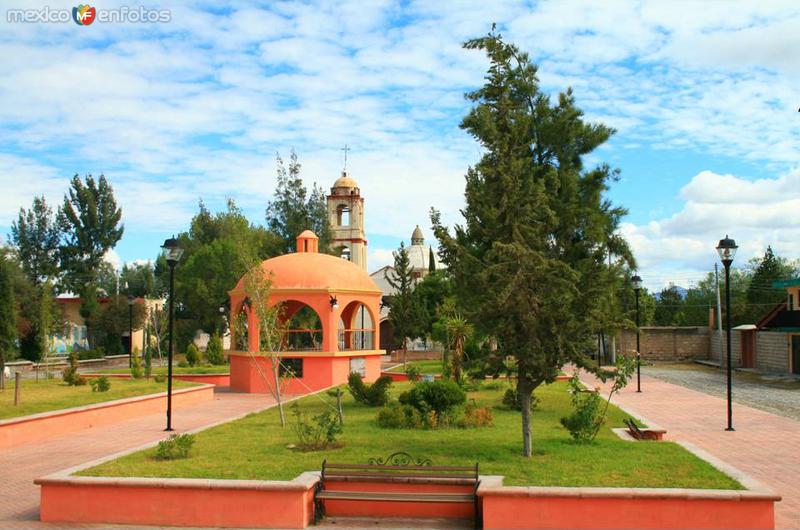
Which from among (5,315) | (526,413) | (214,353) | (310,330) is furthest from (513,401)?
(214,353)

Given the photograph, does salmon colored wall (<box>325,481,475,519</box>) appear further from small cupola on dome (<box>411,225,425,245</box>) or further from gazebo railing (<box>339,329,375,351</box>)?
small cupola on dome (<box>411,225,425,245</box>)

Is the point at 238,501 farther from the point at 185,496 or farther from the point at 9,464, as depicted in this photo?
the point at 9,464

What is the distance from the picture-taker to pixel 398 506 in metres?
9.04

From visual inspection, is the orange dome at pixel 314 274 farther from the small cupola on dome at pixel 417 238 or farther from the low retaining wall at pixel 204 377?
the small cupola on dome at pixel 417 238

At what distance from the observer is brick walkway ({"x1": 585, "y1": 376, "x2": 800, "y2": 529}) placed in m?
10.5

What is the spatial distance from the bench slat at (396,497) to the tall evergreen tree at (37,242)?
53.0m

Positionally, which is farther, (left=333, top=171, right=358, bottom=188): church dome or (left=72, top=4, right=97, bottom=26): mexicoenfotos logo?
(left=333, top=171, right=358, bottom=188): church dome

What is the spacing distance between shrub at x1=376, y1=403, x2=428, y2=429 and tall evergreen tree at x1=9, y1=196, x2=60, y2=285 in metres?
48.5

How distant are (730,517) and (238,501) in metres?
5.50

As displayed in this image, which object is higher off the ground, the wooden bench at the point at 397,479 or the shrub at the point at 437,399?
the shrub at the point at 437,399

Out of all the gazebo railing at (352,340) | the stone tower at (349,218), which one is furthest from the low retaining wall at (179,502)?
the stone tower at (349,218)

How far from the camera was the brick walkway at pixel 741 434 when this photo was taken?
1046 centimetres

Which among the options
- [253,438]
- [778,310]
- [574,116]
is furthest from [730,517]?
[778,310]

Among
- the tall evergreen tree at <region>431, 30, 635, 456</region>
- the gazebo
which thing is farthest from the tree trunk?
the gazebo
